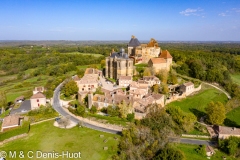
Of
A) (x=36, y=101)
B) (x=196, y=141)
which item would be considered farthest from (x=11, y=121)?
(x=196, y=141)

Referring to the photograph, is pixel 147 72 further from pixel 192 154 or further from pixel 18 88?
pixel 18 88

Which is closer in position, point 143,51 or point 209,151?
point 209,151

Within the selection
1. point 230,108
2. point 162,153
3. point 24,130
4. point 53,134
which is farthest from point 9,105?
point 230,108

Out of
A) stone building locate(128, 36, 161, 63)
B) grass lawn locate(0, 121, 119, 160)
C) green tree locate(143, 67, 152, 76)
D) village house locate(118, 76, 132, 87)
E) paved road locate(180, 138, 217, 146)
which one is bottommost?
paved road locate(180, 138, 217, 146)

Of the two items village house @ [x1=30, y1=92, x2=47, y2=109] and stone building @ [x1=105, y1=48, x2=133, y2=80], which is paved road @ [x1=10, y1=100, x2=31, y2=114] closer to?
village house @ [x1=30, y1=92, x2=47, y2=109]

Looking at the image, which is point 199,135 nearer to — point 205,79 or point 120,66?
point 120,66

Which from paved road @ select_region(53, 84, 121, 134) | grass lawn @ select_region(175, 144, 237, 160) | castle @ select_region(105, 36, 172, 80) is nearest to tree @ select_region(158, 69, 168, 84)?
castle @ select_region(105, 36, 172, 80)

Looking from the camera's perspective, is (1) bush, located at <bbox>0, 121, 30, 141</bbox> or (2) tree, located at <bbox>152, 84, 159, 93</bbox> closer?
(1) bush, located at <bbox>0, 121, 30, 141</bbox>
